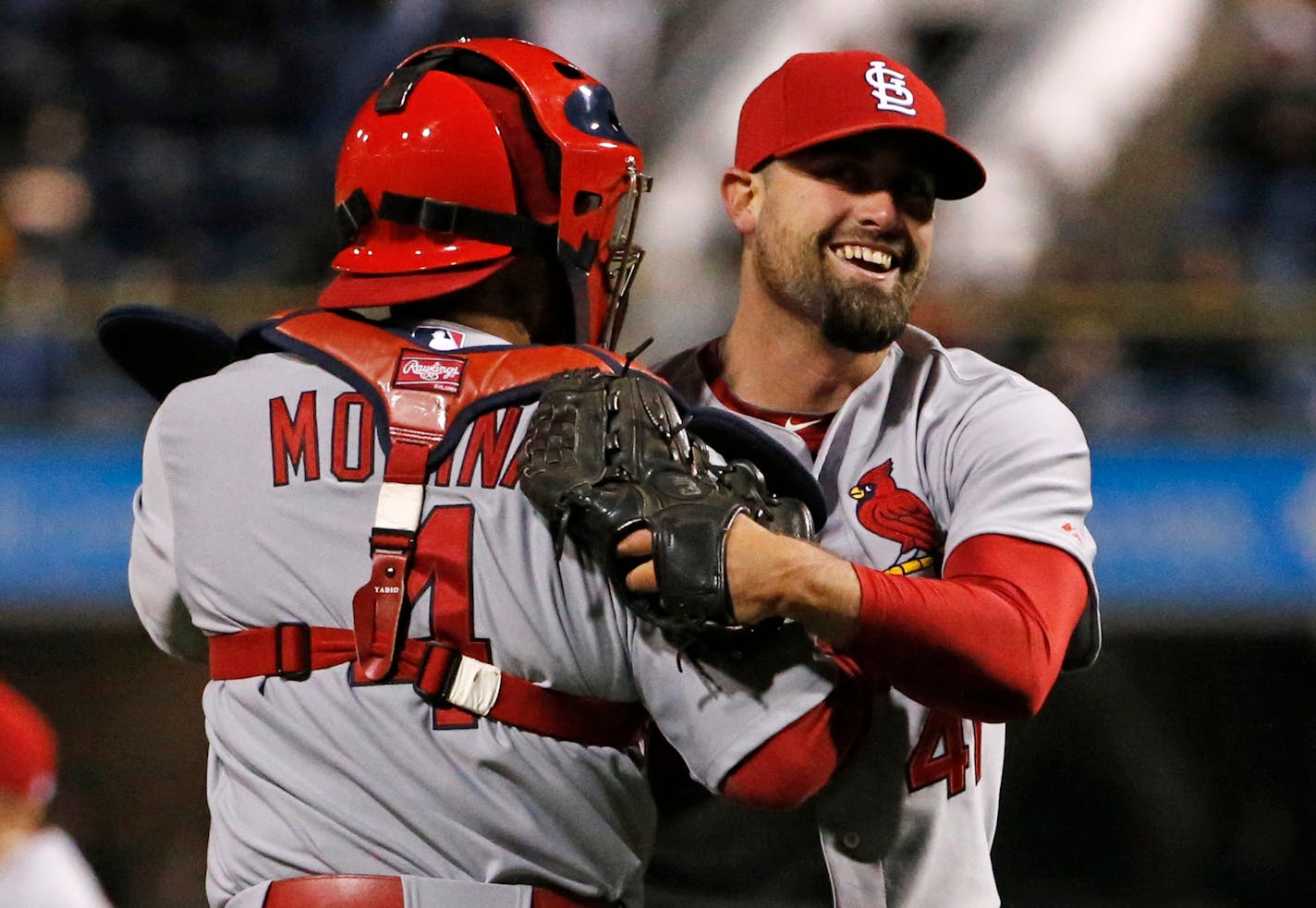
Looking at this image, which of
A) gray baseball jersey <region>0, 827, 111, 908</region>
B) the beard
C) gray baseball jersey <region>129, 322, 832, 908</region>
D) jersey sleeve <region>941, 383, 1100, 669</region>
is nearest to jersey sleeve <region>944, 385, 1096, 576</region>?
jersey sleeve <region>941, 383, 1100, 669</region>

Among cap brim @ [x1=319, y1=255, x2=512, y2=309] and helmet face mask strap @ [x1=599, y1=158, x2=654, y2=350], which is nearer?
cap brim @ [x1=319, y1=255, x2=512, y2=309]

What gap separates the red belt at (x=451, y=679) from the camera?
2072 mm

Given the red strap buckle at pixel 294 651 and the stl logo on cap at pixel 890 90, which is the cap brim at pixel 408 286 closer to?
the red strap buckle at pixel 294 651

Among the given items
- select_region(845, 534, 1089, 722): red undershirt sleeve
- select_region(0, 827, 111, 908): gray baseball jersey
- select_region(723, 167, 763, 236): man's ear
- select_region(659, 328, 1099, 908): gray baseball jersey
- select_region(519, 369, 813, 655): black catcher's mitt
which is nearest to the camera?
select_region(519, 369, 813, 655): black catcher's mitt

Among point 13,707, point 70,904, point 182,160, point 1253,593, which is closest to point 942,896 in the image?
point 70,904

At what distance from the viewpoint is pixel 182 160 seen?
7852 millimetres

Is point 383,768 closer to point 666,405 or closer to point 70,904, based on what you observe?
point 666,405

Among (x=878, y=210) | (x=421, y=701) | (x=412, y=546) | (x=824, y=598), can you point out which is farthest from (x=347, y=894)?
(x=878, y=210)

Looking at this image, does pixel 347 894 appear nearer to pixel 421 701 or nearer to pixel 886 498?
pixel 421 701

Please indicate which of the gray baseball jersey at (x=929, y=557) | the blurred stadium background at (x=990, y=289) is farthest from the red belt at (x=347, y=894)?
the blurred stadium background at (x=990, y=289)

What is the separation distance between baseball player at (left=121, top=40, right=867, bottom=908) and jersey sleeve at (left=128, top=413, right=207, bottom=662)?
1 centimetres

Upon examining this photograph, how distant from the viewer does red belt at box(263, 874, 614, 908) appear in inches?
81.0

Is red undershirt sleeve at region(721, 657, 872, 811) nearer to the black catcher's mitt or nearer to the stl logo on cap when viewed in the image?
the black catcher's mitt

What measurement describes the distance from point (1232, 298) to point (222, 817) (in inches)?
199
